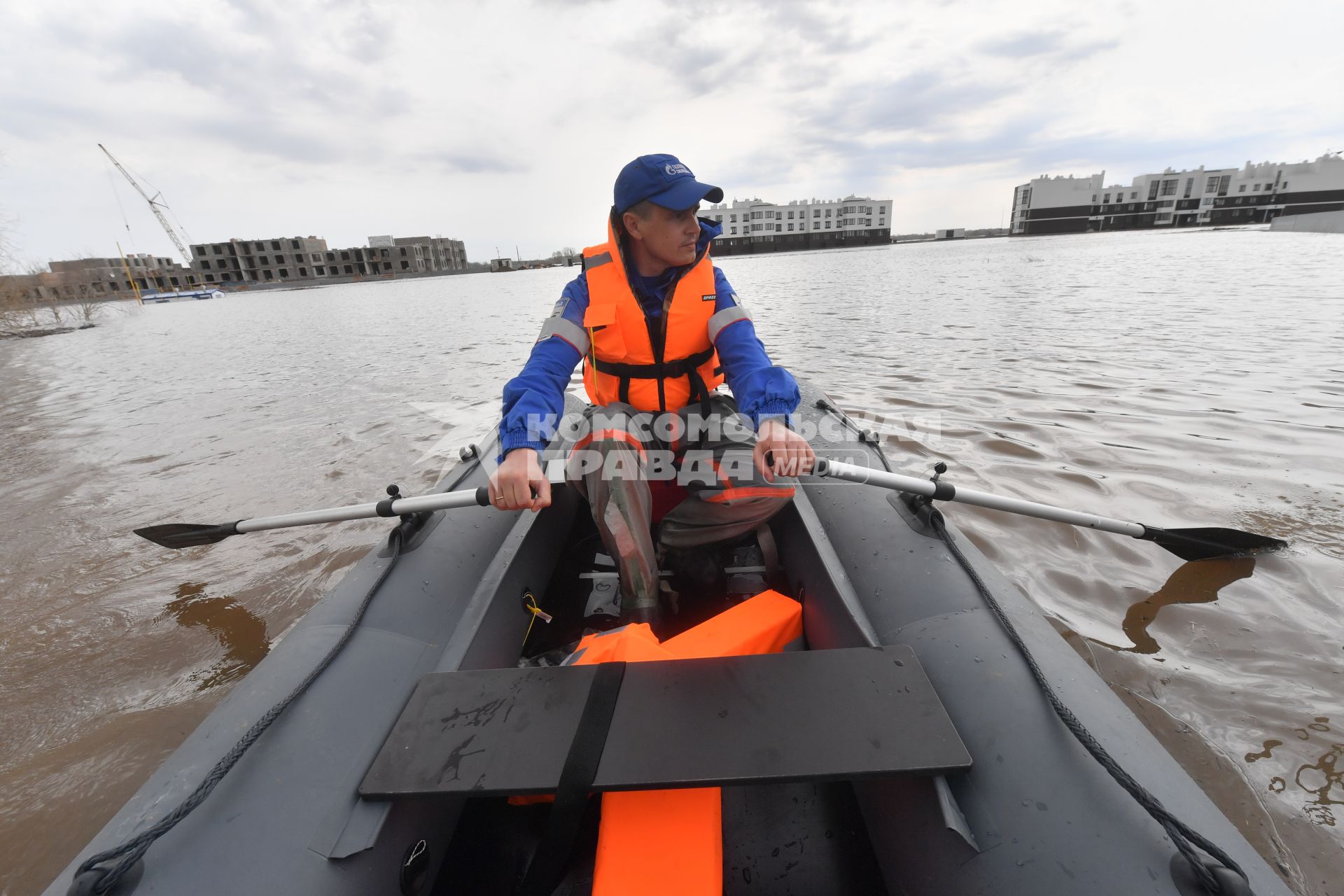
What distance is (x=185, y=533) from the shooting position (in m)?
2.66

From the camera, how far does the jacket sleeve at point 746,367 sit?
1.89m

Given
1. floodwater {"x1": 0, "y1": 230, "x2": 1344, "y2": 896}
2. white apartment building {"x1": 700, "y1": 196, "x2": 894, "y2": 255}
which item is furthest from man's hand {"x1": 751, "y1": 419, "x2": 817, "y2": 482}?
white apartment building {"x1": 700, "y1": 196, "x2": 894, "y2": 255}

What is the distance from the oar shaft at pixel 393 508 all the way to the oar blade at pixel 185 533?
384 millimetres

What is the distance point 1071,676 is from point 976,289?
16968 millimetres

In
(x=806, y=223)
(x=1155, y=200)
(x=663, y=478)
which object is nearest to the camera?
(x=663, y=478)

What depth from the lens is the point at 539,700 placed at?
1252 millimetres

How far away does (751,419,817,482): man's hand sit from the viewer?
165cm

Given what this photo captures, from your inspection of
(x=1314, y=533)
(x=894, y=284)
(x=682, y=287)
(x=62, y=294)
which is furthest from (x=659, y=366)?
(x=62, y=294)

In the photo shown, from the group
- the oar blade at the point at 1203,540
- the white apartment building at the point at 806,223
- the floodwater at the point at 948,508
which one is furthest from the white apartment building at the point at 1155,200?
the oar blade at the point at 1203,540

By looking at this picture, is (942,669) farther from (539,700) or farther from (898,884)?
(539,700)

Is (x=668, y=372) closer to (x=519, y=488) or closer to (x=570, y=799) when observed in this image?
(x=519, y=488)

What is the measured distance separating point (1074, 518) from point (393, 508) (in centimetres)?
264

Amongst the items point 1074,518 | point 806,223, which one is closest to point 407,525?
point 1074,518

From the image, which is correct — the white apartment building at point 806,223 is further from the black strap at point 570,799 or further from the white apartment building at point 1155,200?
the black strap at point 570,799
